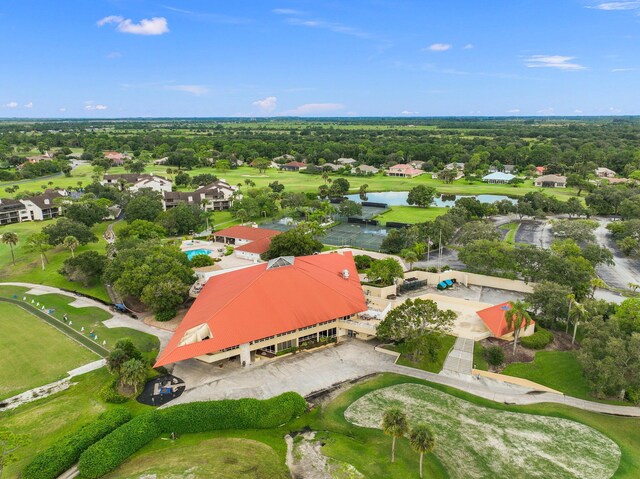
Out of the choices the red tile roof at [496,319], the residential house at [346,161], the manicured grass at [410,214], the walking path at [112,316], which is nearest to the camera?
the red tile roof at [496,319]

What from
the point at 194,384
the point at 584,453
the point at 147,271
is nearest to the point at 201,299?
the point at 147,271

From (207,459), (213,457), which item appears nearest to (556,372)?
(213,457)

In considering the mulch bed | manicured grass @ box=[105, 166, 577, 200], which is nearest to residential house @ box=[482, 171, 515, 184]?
manicured grass @ box=[105, 166, 577, 200]

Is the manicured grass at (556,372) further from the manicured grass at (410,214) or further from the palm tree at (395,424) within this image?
the manicured grass at (410,214)

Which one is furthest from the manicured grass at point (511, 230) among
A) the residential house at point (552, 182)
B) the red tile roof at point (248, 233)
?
the residential house at point (552, 182)

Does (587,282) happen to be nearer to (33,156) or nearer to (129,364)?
(129,364)

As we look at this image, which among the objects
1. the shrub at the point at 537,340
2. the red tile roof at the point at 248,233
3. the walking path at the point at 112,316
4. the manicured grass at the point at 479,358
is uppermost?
the red tile roof at the point at 248,233
